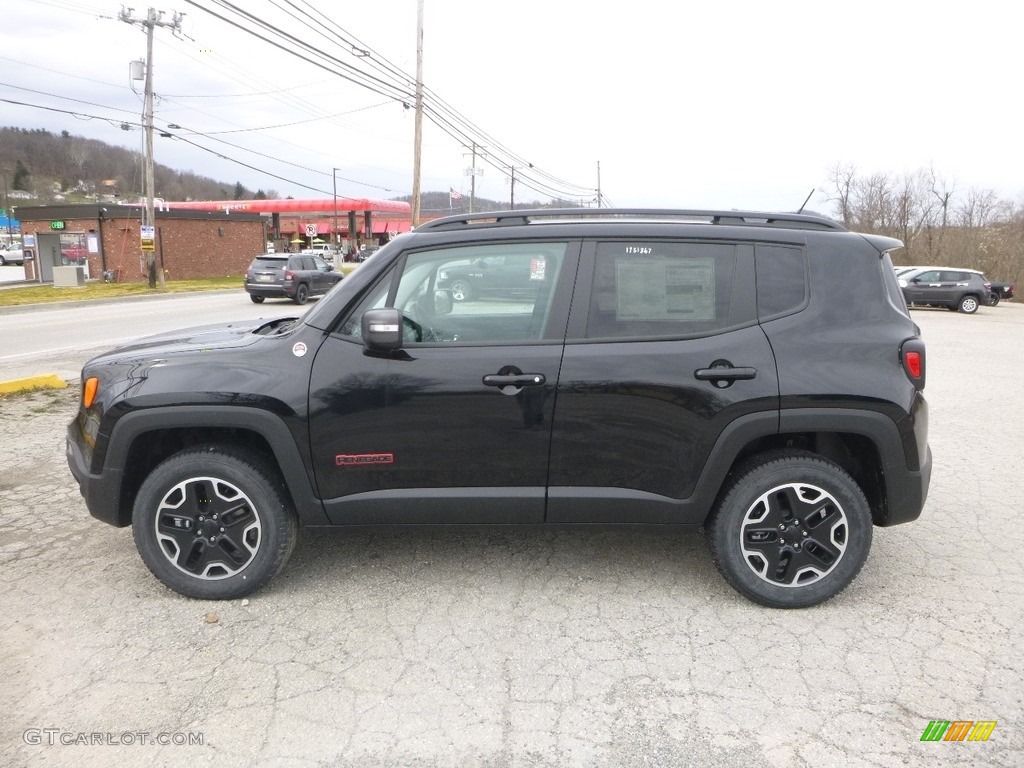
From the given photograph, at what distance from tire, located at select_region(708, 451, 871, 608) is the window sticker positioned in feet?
2.58

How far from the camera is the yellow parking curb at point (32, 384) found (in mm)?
8508

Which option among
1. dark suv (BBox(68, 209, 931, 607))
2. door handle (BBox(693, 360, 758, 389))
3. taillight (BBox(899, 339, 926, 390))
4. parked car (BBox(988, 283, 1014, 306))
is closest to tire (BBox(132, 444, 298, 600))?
dark suv (BBox(68, 209, 931, 607))

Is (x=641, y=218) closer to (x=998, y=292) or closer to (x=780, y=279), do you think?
(x=780, y=279)

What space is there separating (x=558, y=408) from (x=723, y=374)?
757 mm

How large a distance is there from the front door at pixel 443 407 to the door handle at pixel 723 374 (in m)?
0.65

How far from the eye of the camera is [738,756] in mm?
2553

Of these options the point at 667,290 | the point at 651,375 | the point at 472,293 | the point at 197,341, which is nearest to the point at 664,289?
the point at 667,290

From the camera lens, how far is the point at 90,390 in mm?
3654

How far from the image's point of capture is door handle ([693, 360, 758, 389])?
3438 mm

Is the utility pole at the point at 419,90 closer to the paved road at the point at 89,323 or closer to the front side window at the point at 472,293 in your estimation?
the paved road at the point at 89,323

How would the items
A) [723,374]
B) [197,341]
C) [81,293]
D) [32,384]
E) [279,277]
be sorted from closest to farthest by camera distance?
[723,374], [197,341], [32,384], [279,277], [81,293]

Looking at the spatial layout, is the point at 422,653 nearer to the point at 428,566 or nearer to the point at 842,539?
the point at 428,566

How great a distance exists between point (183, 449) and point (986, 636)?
3.73 metres

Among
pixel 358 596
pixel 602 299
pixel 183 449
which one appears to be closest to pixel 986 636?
pixel 602 299
